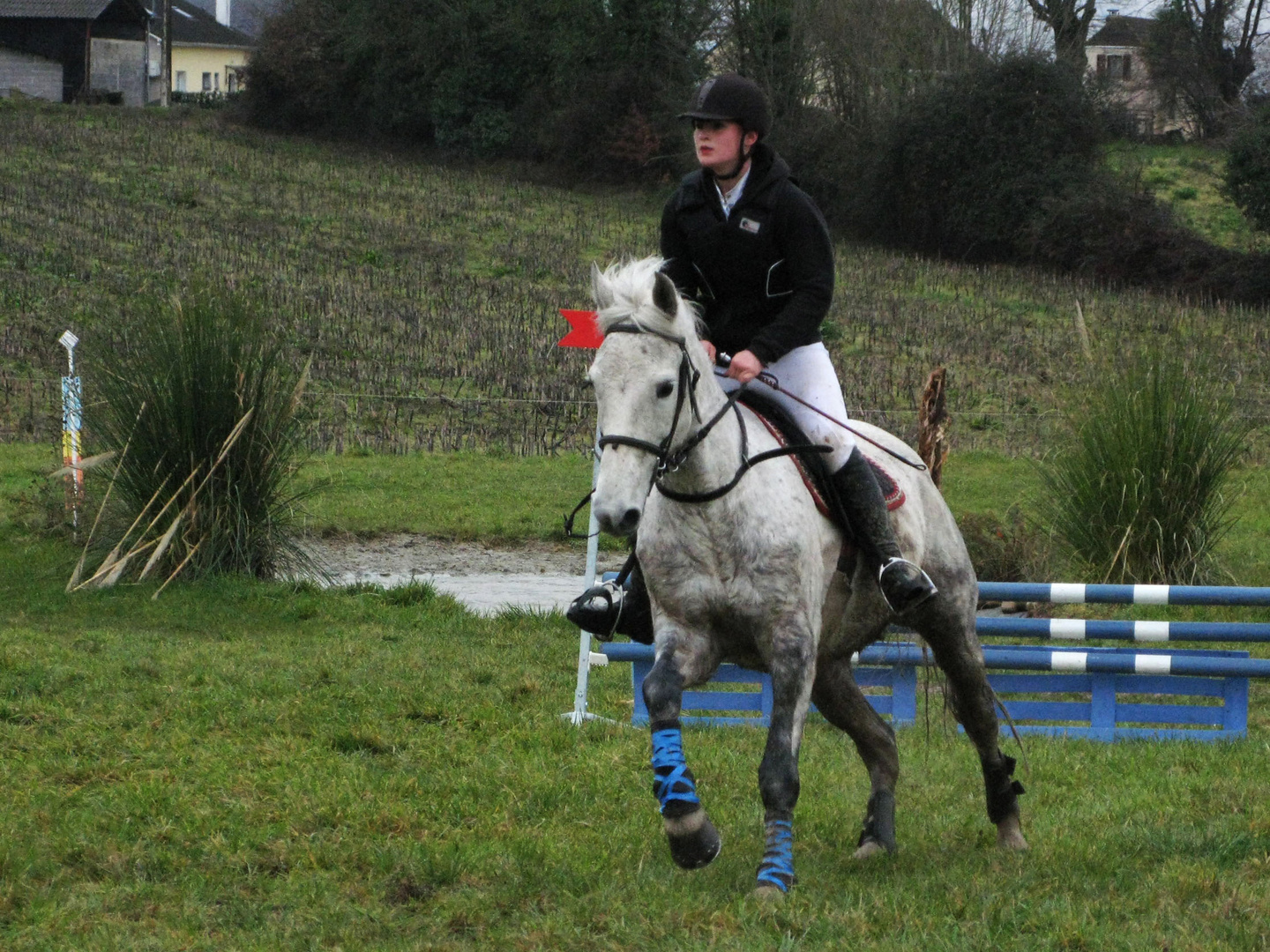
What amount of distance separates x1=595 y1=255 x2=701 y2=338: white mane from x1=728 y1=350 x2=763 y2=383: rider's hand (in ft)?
0.69

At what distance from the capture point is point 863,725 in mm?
6055

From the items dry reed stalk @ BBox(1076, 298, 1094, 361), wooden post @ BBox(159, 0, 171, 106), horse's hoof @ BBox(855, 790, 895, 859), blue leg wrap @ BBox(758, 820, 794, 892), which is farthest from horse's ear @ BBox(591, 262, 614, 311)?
wooden post @ BBox(159, 0, 171, 106)

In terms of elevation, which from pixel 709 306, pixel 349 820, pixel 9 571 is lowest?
pixel 9 571

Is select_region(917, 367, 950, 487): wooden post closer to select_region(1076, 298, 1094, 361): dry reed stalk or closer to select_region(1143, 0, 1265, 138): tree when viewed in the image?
select_region(1076, 298, 1094, 361): dry reed stalk

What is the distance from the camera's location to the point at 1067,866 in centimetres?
544

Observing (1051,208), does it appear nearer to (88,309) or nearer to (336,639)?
(88,309)

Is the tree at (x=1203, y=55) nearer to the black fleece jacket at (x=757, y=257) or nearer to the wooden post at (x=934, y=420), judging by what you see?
the wooden post at (x=934, y=420)

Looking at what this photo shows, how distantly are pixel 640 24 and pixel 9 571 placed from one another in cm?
4321

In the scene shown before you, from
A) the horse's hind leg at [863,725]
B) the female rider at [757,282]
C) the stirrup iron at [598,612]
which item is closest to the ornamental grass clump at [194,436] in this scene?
the stirrup iron at [598,612]

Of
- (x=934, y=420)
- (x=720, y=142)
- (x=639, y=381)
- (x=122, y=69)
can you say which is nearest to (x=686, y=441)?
(x=639, y=381)

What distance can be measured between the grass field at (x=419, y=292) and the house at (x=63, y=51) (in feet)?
27.8

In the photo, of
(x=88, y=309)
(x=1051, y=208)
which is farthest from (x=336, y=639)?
(x=1051, y=208)

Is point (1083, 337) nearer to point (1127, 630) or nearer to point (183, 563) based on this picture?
point (1127, 630)

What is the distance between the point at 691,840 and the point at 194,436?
27.0ft
